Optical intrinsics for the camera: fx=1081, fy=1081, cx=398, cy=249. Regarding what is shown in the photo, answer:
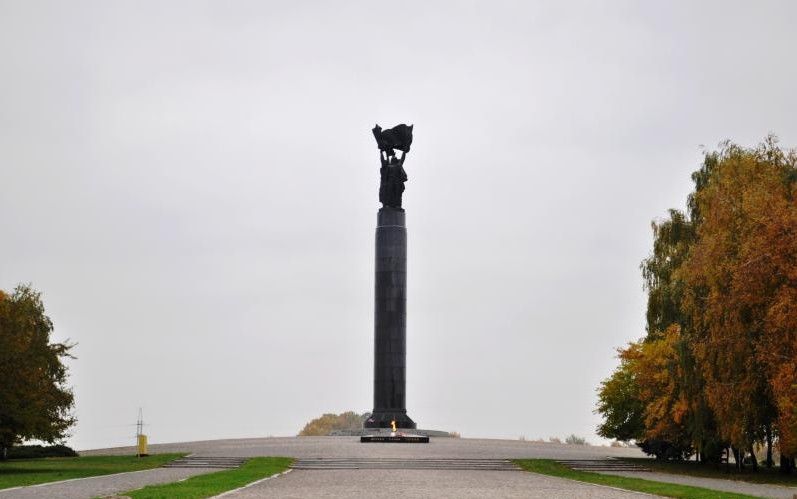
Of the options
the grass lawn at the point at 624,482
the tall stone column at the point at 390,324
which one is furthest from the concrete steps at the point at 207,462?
the tall stone column at the point at 390,324

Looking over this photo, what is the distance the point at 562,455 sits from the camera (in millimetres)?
47000

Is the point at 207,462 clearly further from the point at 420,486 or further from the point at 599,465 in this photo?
the point at 420,486

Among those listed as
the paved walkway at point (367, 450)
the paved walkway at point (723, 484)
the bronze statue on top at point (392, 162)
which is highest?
the bronze statue on top at point (392, 162)

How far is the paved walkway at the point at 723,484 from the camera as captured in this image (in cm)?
3062

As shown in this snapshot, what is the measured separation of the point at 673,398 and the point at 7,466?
26.4 m

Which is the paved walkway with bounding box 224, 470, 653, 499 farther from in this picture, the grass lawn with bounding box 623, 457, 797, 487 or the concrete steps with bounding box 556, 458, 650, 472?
the grass lawn with bounding box 623, 457, 797, 487

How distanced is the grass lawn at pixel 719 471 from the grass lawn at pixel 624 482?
14.9ft

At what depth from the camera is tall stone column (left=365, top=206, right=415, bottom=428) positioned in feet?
208

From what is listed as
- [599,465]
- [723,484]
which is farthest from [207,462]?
[723,484]

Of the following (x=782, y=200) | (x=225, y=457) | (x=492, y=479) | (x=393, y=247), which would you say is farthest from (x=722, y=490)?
(x=393, y=247)

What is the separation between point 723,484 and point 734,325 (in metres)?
5.66

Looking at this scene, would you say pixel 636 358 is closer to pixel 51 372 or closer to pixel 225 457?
pixel 225 457

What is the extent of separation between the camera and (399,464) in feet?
129

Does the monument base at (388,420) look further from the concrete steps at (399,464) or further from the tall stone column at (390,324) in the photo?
the concrete steps at (399,464)
